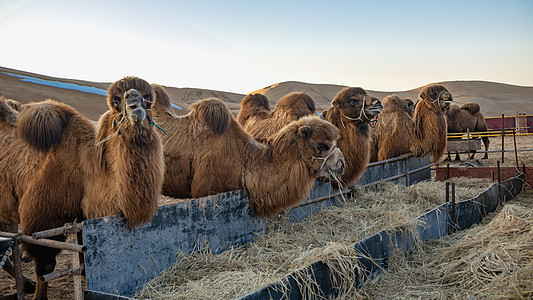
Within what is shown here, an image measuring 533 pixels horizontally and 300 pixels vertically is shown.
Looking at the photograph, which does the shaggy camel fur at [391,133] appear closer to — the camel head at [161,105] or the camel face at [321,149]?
the camel face at [321,149]

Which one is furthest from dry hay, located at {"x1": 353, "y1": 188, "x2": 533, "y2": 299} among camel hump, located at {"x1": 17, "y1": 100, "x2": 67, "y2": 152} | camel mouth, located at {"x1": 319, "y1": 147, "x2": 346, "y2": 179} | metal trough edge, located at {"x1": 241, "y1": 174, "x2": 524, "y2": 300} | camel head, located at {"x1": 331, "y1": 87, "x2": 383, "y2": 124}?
camel hump, located at {"x1": 17, "y1": 100, "x2": 67, "y2": 152}

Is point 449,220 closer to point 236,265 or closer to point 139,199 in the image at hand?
point 236,265

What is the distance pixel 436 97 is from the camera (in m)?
8.37

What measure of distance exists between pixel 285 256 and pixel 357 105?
3092 millimetres

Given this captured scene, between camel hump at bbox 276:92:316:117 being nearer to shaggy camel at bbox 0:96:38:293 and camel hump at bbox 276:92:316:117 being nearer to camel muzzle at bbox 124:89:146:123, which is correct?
camel muzzle at bbox 124:89:146:123

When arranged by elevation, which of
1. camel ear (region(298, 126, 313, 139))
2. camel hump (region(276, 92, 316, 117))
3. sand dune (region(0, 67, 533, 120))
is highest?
sand dune (region(0, 67, 533, 120))

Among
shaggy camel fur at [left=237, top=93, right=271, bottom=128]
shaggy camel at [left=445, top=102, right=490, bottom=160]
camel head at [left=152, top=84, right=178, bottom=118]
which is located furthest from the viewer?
shaggy camel at [left=445, top=102, right=490, bottom=160]

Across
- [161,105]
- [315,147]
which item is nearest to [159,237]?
[315,147]

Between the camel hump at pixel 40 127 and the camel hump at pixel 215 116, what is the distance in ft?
4.99

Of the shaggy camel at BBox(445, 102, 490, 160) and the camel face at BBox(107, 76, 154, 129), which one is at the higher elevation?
the camel face at BBox(107, 76, 154, 129)

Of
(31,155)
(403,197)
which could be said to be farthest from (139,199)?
(403,197)

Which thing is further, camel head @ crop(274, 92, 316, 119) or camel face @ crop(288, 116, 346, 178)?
camel head @ crop(274, 92, 316, 119)

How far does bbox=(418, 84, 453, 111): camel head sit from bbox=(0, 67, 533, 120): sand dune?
89.4 ft

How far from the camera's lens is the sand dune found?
3347 centimetres
